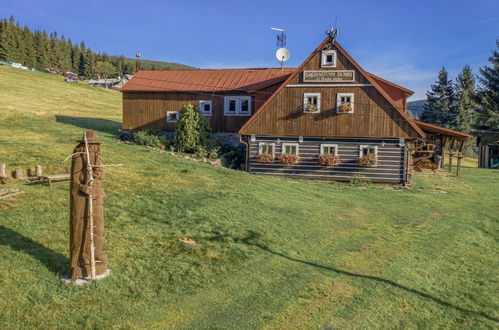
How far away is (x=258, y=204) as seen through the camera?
1466 cm

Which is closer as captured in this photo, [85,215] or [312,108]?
[85,215]

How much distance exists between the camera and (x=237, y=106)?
30.1 meters

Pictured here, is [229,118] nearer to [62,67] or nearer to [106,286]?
[106,286]

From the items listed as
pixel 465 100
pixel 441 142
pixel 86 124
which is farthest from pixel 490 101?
pixel 86 124

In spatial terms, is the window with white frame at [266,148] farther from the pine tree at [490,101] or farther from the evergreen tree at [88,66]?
the evergreen tree at [88,66]

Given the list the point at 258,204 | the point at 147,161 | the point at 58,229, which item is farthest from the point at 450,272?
the point at 147,161

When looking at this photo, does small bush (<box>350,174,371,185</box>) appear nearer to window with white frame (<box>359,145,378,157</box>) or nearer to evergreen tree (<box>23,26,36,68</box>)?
window with white frame (<box>359,145,378,157</box>)

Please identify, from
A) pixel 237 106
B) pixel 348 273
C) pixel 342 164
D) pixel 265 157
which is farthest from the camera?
pixel 237 106

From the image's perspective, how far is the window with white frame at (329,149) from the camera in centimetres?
2445

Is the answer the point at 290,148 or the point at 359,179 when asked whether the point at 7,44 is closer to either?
the point at 290,148

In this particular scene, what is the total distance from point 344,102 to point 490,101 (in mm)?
34063

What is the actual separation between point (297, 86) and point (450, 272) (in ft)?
54.9

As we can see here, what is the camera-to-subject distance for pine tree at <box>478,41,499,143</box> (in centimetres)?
4284

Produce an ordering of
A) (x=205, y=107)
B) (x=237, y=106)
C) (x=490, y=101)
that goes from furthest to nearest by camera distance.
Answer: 1. (x=490, y=101)
2. (x=205, y=107)
3. (x=237, y=106)
